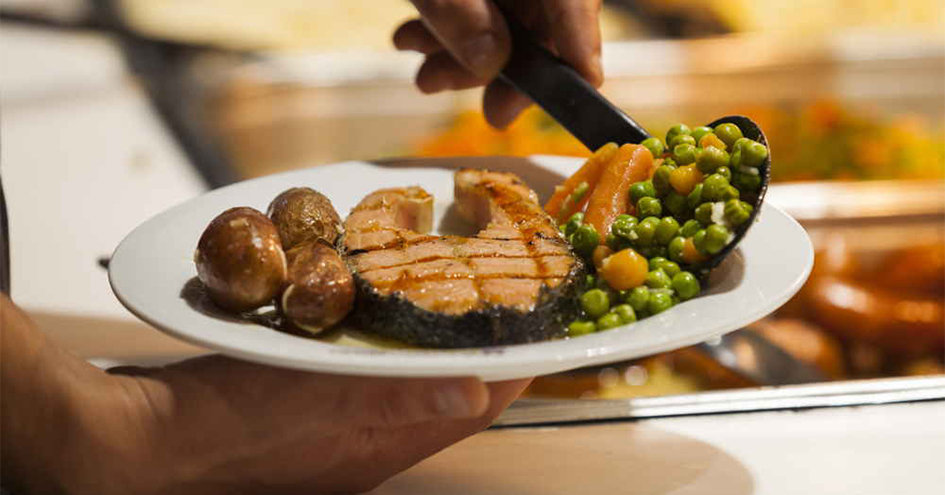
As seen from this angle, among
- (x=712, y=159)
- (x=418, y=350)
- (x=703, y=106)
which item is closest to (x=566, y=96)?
(x=712, y=159)

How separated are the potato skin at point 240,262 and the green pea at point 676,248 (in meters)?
0.64

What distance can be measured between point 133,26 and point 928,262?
3.91m

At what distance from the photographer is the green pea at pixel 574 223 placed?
1687 millimetres

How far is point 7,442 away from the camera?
1.38 m

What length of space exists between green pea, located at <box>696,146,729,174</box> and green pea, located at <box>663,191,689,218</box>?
0.22 feet

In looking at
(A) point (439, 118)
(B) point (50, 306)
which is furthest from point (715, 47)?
(B) point (50, 306)

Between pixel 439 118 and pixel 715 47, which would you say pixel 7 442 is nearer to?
pixel 439 118

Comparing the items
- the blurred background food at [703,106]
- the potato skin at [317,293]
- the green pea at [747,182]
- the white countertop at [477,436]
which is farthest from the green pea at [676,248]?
the blurred background food at [703,106]

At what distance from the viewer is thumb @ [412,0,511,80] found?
6.64ft

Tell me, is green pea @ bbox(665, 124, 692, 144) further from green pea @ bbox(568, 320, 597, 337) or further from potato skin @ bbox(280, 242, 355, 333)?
potato skin @ bbox(280, 242, 355, 333)

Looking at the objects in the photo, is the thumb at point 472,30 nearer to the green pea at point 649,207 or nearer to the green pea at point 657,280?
the green pea at point 649,207

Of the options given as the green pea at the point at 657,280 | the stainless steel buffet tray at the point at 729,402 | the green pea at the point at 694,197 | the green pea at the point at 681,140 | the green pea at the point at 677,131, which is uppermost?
the green pea at the point at 677,131

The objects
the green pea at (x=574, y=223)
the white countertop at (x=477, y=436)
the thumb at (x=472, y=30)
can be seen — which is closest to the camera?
the white countertop at (x=477, y=436)

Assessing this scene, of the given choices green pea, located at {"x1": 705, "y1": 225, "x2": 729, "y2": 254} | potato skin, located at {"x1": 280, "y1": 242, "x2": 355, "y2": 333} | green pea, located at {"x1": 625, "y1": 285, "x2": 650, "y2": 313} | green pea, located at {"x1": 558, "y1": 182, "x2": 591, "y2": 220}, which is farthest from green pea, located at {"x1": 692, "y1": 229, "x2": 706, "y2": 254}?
potato skin, located at {"x1": 280, "y1": 242, "x2": 355, "y2": 333}
